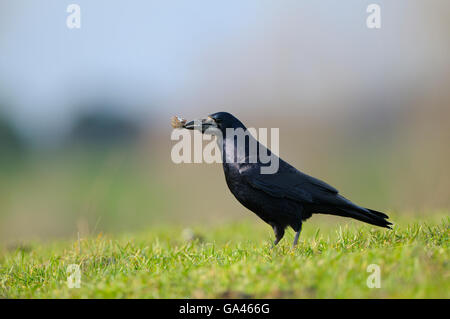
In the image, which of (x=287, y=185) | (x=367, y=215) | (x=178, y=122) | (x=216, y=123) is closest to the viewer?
(x=367, y=215)

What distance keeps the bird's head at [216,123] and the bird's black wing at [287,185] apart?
471 millimetres

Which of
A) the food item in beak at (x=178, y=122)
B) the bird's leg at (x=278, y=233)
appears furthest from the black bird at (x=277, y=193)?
the food item in beak at (x=178, y=122)

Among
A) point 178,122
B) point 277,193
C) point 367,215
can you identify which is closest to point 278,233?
point 277,193

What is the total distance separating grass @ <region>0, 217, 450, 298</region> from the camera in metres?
3.17

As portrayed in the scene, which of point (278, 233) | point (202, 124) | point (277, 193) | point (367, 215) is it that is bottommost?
point (278, 233)

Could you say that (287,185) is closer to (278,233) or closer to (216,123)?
(278,233)

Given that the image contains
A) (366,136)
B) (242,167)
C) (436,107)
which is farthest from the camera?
(366,136)

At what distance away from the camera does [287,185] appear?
15.5ft

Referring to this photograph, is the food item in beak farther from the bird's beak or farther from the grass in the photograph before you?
the grass

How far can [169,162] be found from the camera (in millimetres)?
15836

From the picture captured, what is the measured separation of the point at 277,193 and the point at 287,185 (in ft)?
0.49
